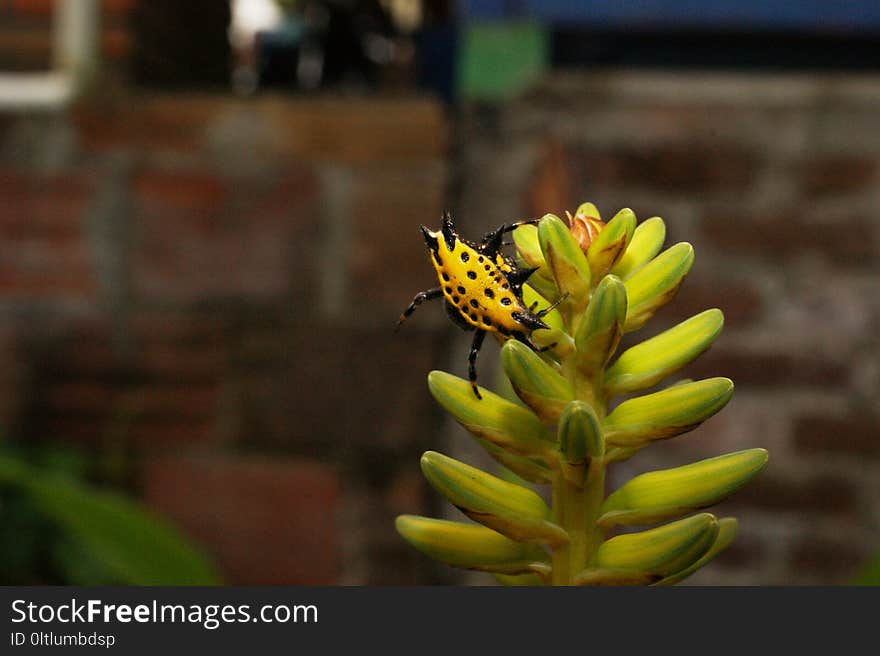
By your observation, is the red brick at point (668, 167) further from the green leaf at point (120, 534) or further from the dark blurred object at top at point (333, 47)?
the dark blurred object at top at point (333, 47)

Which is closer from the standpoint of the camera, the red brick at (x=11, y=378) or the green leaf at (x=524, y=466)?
the green leaf at (x=524, y=466)

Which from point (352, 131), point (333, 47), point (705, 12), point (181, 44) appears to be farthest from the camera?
point (333, 47)

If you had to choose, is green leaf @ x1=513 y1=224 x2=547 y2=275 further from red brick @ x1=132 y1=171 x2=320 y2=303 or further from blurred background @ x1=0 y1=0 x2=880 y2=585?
red brick @ x1=132 y1=171 x2=320 y2=303

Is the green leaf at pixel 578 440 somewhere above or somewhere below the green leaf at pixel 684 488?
above

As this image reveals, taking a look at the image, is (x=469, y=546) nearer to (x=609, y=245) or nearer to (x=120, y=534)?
(x=609, y=245)

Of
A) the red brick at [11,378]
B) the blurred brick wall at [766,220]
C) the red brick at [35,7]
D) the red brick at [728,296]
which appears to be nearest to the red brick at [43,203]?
the red brick at [11,378]

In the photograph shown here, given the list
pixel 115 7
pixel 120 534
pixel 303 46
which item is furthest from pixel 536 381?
pixel 303 46

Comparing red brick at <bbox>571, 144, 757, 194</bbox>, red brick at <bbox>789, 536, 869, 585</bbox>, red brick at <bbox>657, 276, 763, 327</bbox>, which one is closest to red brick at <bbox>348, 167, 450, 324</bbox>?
red brick at <bbox>571, 144, 757, 194</bbox>
